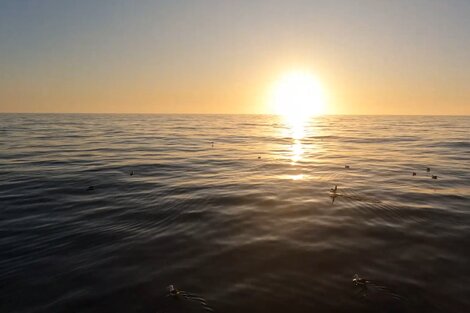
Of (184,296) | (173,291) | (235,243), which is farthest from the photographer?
(235,243)

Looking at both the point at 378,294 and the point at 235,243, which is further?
the point at 235,243

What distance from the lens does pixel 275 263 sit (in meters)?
6.88

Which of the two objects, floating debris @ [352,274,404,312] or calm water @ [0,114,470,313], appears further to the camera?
calm water @ [0,114,470,313]

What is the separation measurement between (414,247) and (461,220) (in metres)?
3.04

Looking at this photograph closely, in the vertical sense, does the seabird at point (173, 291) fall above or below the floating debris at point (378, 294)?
below

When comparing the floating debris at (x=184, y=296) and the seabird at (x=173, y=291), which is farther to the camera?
the seabird at (x=173, y=291)

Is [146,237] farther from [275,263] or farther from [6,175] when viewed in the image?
[6,175]

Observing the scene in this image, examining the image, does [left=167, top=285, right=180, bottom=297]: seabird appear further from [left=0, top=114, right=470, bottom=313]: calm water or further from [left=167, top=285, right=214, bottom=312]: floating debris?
[left=0, top=114, right=470, bottom=313]: calm water

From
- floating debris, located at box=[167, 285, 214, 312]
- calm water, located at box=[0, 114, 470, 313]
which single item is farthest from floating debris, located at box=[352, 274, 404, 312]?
floating debris, located at box=[167, 285, 214, 312]

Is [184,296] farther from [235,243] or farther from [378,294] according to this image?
[378,294]

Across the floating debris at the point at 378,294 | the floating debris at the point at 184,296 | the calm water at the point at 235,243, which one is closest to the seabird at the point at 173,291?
the floating debris at the point at 184,296

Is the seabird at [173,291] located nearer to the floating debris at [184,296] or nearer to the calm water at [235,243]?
the floating debris at [184,296]

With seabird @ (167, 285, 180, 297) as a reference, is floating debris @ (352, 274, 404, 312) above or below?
above

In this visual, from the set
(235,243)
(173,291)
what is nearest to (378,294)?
(235,243)
